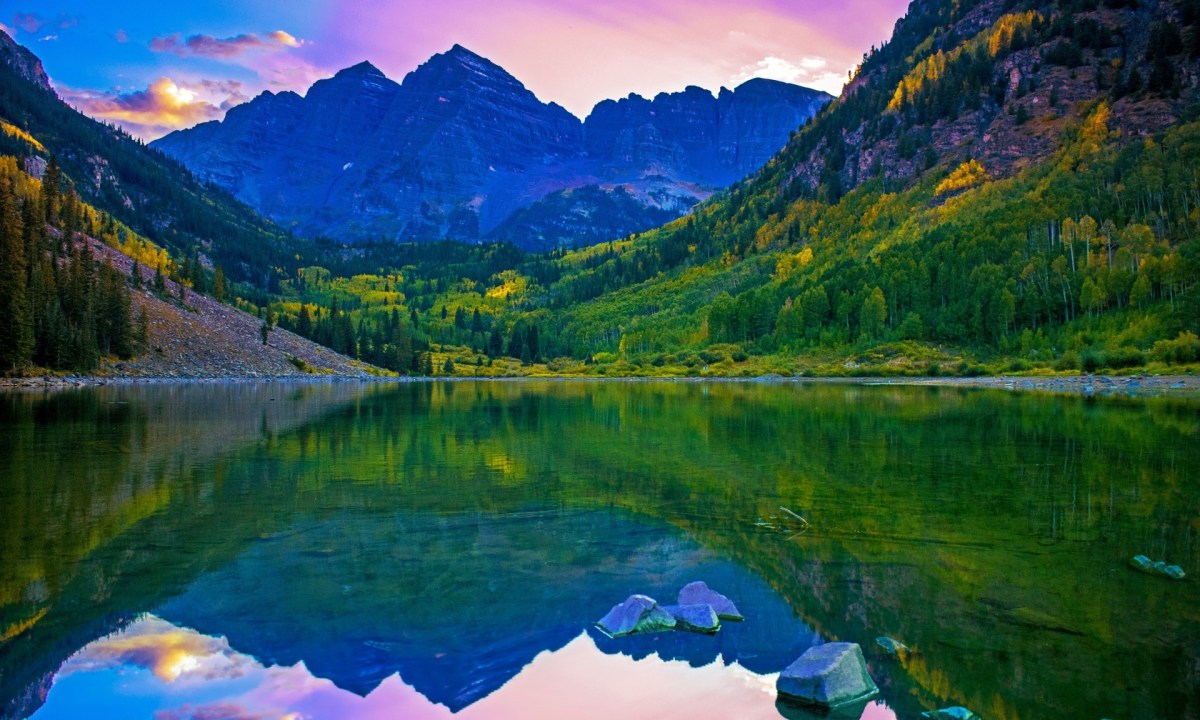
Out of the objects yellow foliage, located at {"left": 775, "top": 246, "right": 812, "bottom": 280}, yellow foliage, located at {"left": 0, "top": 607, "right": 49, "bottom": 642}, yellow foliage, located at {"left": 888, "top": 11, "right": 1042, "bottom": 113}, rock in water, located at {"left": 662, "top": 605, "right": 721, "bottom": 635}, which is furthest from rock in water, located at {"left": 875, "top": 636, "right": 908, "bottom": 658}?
yellow foliage, located at {"left": 888, "top": 11, "right": 1042, "bottom": 113}

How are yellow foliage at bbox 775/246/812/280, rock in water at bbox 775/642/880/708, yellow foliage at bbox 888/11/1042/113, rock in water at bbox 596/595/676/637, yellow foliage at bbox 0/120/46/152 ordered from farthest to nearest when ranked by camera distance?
yellow foliage at bbox 0/120/46/152 → yellow foliage at bbox 888/11/1042/113 → yellow foliage at bbox 775/246/812/280 → rock in water at bbox 596/595/676/637 → rock in water at bbox 775/642/880/708

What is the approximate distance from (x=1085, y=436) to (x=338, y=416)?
39.1 m

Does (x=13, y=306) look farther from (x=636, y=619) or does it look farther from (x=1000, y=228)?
(x=1000, y=228)

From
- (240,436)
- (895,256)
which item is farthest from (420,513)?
(895,256)

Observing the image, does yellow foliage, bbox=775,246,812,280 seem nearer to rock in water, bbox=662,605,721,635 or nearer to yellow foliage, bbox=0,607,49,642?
rock in water, bbox=662,605,721,635

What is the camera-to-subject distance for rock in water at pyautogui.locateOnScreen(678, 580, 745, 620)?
10539mm

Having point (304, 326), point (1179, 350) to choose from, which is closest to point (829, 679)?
point (1179, 350)

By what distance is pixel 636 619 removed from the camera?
10.2m

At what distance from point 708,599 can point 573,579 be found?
240 cm

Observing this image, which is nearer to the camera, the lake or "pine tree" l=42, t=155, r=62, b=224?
the lake

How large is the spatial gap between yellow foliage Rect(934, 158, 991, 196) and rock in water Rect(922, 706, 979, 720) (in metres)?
156

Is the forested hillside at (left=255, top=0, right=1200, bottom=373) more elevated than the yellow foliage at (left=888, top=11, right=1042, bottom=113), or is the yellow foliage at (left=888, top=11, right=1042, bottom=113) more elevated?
the yellow foliage at (left=888, top=11, right=1042, bottom=113)

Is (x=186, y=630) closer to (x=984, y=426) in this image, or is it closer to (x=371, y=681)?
(x=371, y=681)

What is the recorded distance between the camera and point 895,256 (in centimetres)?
12888
